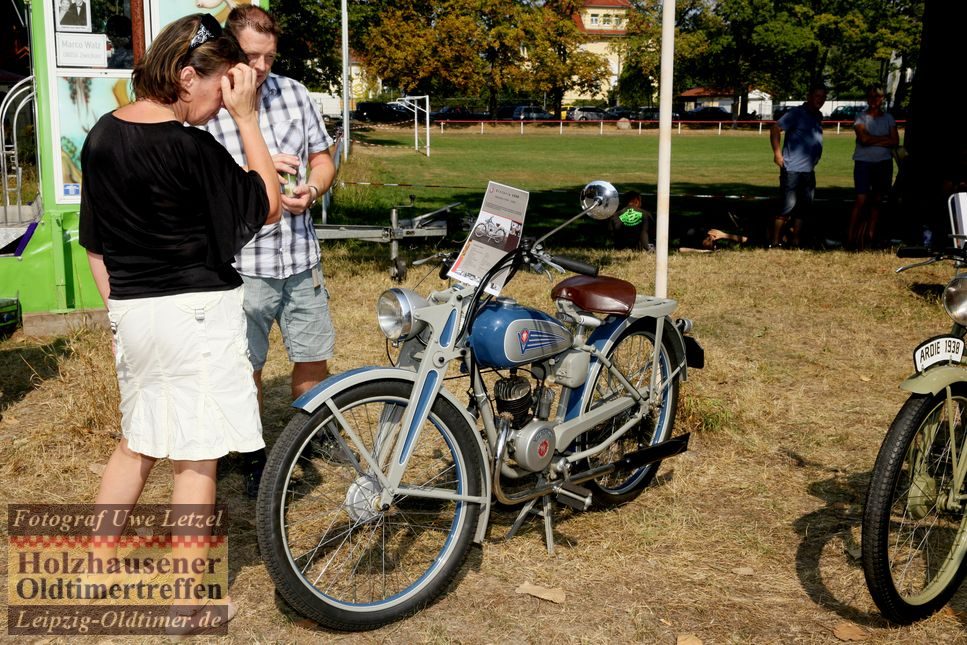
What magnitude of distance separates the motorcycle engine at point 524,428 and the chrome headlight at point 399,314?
0.45 meters

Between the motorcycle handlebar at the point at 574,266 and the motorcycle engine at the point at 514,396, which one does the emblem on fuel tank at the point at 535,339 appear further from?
the motorcycle handlebar at the point at 574,266

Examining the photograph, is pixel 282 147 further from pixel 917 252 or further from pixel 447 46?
pixel 447 46

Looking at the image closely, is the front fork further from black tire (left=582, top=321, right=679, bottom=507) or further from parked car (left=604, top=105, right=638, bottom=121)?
parked car (left=604, top=105, right=638, bottom=121)

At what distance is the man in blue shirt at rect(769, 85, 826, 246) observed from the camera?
10969 mm

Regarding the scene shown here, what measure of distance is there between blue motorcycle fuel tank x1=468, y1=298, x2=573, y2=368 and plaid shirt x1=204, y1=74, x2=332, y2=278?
3.20 ft

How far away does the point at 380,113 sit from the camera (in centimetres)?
6038

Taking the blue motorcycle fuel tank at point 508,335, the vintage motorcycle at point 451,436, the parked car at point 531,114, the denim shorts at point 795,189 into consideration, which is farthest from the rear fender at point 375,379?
the parked car at point 531,114

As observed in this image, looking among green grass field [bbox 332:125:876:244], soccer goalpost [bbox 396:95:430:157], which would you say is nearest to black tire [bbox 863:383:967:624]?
green grass field [bbox 332:125:876:244]

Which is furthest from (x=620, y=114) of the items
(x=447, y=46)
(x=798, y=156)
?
(x=798, y=156)

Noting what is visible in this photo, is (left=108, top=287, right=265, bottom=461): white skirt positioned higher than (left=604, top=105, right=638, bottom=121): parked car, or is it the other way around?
(left=604, top=105, right=638, bottom=121): parked car

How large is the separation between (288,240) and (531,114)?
60.9m

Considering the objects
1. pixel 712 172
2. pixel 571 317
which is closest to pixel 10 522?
pixel 571 317

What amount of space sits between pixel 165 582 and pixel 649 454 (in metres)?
2.00

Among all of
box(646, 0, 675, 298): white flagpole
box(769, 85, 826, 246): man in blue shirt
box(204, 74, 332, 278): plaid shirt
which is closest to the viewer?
box(204, 74, 332, 278): plaid shirt
